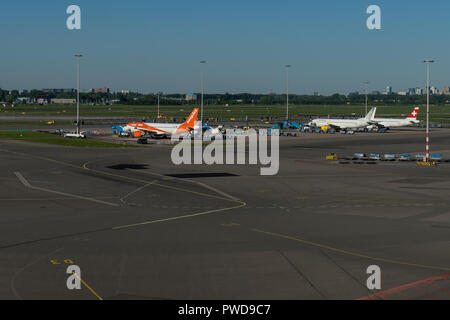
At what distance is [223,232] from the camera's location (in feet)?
110

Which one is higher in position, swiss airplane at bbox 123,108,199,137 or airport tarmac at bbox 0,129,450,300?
swiss airplane at bbox 123,108,199,137

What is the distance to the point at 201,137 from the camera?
11056cm

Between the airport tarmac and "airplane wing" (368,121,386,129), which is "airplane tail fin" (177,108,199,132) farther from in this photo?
"airplane wing" (368,121,386,129)

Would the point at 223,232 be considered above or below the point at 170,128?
below

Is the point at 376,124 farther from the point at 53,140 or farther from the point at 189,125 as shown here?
the point at 53,140

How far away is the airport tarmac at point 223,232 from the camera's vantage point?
75.9 ft

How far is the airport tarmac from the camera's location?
23.1 metres

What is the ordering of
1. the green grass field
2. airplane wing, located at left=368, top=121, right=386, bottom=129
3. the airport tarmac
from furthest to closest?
1. airplane wing, located at left=368, top=121, right=386, bottom=129
2. the green grass field
3. the airport tarmac

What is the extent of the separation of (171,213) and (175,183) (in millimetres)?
14611

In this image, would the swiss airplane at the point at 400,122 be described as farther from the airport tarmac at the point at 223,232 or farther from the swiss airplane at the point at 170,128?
the airport tarmac at the point at 223,232

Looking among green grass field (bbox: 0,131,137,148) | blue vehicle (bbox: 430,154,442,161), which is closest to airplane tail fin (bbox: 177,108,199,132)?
green grass field (bbox: 0,131,137,148)

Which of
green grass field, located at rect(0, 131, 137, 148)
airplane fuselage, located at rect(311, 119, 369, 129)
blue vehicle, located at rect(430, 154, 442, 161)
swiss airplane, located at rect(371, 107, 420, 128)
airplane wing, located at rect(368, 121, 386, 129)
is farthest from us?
swiss airplane, located at rect(371, 107, 420, 128)

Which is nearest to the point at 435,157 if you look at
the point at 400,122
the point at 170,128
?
the point at 170,128

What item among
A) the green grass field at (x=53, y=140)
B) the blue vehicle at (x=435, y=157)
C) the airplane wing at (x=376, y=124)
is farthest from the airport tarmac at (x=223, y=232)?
the airplane wing at (x=376, y=124)
